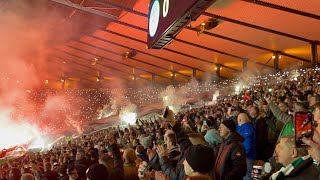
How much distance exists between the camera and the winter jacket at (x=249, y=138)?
4988mm

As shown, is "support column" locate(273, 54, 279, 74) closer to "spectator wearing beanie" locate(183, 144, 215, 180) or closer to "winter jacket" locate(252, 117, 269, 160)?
"winter jacket" locate(252, 117, 269, 160)

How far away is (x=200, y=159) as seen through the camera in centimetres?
273

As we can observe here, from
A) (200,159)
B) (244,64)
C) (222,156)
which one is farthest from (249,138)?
(244,64)

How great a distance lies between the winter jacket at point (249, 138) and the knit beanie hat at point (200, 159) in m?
2.31

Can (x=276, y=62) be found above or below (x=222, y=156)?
above

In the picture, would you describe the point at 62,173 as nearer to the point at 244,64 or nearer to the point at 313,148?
the point at 313,148

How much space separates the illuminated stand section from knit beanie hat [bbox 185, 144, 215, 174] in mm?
1736

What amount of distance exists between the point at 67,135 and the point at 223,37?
34.6 feet

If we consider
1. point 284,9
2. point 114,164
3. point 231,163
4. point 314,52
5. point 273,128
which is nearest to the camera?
point 231,163

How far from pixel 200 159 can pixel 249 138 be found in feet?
8.04

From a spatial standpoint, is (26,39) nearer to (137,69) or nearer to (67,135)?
(67,135)

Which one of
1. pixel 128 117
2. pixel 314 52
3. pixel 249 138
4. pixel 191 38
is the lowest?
pixel 249 138

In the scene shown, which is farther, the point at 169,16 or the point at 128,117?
the point at 128,117

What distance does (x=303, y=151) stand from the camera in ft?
9.14
